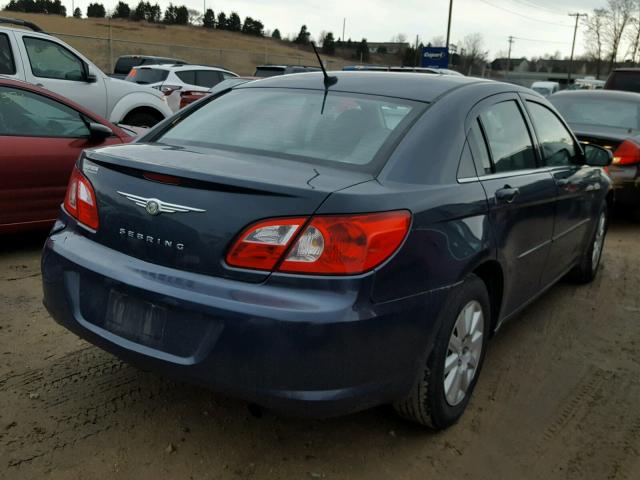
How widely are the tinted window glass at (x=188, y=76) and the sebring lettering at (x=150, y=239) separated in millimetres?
14544

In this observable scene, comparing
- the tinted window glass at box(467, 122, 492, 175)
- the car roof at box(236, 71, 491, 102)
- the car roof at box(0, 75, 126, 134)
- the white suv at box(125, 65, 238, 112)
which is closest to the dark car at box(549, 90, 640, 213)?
the car roof at box(236, 71, 491, 102)

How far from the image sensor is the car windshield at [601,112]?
7.95m

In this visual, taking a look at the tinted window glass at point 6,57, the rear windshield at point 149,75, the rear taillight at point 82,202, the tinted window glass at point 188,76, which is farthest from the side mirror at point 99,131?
the tinted window glass at point 188,76

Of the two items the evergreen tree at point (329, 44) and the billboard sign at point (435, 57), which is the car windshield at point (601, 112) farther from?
the evergreen tree at point (329, 44)

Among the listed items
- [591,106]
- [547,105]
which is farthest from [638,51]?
[547,105]

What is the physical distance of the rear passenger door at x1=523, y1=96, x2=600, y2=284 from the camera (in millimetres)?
3904

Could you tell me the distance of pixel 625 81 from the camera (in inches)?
549

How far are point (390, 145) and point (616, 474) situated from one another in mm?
1694

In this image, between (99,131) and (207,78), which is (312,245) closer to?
(99,131)

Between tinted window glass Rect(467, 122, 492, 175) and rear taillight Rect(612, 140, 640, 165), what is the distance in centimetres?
483

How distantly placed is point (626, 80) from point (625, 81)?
0.03m

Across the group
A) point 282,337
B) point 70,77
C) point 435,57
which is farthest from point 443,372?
point 435,57

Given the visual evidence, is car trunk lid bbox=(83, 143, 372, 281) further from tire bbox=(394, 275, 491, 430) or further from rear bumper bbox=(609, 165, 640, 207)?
rear bumper bbox=(609, 165, 640, 207)

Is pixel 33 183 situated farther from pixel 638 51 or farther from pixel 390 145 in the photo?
pixel 638 51
